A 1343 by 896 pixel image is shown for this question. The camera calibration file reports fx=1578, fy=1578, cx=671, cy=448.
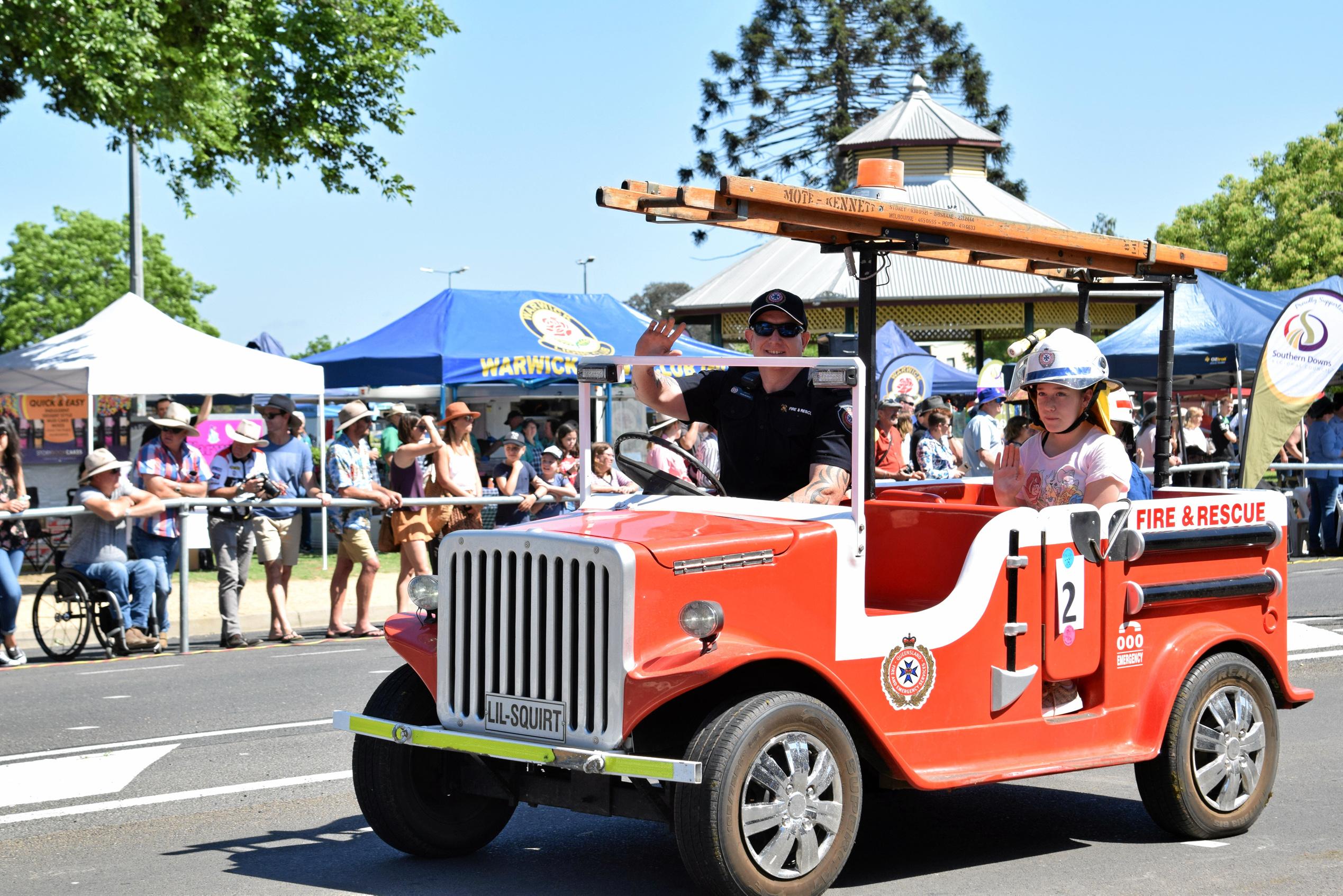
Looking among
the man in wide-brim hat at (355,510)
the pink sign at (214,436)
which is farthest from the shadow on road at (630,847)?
the pink sign at (214,436)

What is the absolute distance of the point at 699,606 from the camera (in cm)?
487

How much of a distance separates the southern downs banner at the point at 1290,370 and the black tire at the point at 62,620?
911 centimetres

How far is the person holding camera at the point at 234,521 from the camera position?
12656mm

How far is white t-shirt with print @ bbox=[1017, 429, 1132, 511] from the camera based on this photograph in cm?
609

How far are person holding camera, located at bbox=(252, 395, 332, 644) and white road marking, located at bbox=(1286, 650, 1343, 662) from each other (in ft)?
24.6

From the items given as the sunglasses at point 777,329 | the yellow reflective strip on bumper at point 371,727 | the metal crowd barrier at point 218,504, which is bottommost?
the yellow reflective strip on bumper at point 371,727

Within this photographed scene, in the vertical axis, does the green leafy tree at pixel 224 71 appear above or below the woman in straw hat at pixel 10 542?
above

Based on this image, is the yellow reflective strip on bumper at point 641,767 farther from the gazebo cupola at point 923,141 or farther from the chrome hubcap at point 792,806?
the gazebo cupola at point 923,141

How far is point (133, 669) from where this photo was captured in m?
11.4

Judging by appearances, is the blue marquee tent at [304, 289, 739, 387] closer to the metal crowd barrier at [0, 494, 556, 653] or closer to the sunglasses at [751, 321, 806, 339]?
the metal crowd barrier at [0, 494, 556, 653]

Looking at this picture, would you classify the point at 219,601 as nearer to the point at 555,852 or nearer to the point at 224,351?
the point at 224,351

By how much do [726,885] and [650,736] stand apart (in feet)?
1.95

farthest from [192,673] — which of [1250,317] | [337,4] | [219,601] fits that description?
[1250,317]

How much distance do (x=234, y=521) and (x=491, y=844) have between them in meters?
7.21
